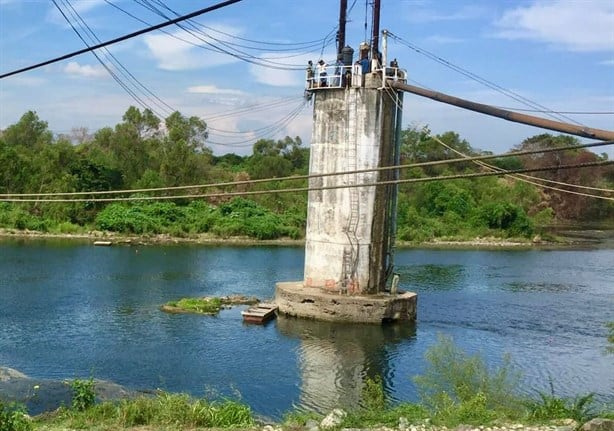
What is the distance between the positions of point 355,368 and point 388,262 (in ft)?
21.9

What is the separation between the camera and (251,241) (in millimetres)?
52562

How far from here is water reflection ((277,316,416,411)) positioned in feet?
54.6

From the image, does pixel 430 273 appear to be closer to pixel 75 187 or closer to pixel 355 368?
pixel 355 368

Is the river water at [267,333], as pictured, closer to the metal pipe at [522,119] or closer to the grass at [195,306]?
the grass at [195,306]

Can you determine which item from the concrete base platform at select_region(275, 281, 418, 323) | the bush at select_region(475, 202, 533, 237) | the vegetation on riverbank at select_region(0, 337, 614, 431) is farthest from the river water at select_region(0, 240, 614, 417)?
the bush at select_region(475, 202, 533, 237)

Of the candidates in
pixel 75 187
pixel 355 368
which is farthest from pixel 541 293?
pixel 75 187

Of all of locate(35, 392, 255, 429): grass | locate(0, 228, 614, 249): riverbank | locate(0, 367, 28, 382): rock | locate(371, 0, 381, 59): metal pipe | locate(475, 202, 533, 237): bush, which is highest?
locate(371, 0, 381, 59): metal pipe

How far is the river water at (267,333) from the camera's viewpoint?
57.3 feet

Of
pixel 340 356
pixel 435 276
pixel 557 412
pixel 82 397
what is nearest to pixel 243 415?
pixel 82 397

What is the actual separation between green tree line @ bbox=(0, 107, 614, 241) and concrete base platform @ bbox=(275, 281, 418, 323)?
1967 centimetres

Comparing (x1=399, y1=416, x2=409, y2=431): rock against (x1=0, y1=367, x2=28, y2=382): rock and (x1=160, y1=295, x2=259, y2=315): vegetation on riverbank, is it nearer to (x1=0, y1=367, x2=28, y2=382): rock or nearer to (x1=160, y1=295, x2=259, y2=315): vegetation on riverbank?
(x1=0, y1=367, x2=28, y2=382): rock

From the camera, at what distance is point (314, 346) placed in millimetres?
20922

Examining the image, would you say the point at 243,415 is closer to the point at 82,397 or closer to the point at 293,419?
the point at 293,419

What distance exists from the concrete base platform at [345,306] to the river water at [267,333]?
0.41 m
